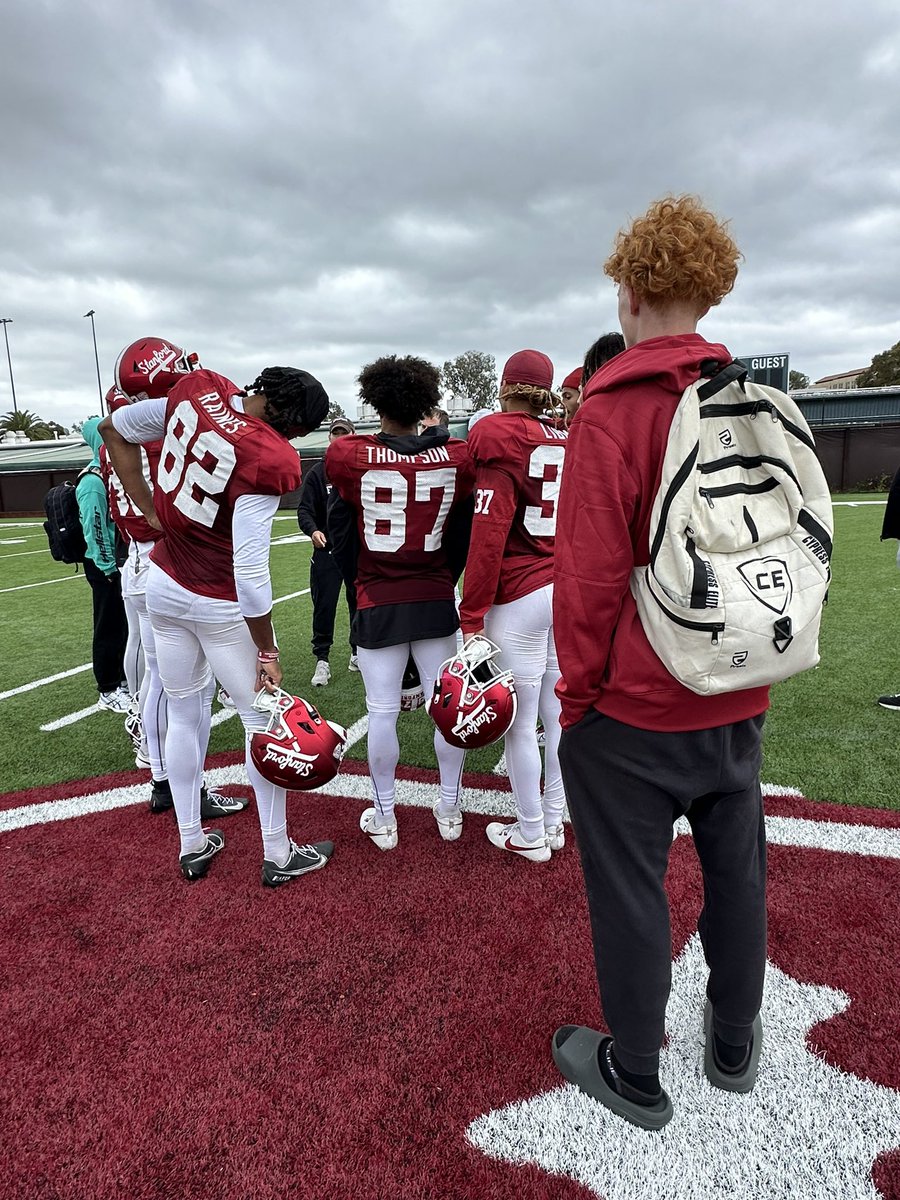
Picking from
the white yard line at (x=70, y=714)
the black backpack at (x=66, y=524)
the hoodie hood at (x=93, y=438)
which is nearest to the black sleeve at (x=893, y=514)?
the white yard line at (x=70, y=714)

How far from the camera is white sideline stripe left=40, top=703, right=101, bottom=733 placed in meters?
5.10

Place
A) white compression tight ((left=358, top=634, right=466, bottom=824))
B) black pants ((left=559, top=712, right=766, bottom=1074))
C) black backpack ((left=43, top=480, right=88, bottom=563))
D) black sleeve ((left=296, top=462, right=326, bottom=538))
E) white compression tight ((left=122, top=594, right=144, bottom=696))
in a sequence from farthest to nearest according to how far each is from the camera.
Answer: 1. black sleeve ((left=296, top=462, right=326, bottom=538))
2. black backpack ((left=43, top=480, right=88, bottom=563))
3. white compression tight ((left=122, top=594, right=144, bottom=696))
4. white compression tight ((left=358, top=634, right=466, bottom=824))
5. black pants ((left=559, top=712, right=766, bottom=1074))

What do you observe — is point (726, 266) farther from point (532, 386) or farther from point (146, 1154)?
point (146, 1154)

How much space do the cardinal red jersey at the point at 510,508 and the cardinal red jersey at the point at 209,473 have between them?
75cm

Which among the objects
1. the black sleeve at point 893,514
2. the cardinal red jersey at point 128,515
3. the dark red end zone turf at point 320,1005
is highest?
the cardinal red jersey at point 128,515

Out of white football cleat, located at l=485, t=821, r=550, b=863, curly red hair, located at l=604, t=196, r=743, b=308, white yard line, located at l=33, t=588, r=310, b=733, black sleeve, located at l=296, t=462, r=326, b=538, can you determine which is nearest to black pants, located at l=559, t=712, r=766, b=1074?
curly red hair, located at l=604, t=196, r=743, b=308

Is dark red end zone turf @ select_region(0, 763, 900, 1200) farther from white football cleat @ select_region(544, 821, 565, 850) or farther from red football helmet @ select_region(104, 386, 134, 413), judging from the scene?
red football helmet @ select_region(104, 386, 134, 413)

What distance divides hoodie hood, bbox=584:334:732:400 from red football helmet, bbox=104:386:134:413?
243 cm

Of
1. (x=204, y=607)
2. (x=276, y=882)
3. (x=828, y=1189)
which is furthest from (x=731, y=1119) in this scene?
(x=204, y=607)

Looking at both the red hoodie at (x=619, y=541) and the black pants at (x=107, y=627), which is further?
the black pants at (x=107, y=627)

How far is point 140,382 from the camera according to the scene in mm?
2922

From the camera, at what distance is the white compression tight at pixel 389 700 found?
307 centimetres

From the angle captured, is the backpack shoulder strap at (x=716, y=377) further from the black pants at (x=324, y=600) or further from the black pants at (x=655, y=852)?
the black pants at (x=324, y=600)

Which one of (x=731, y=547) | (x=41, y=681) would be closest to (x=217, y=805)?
(x=731, y=547)
